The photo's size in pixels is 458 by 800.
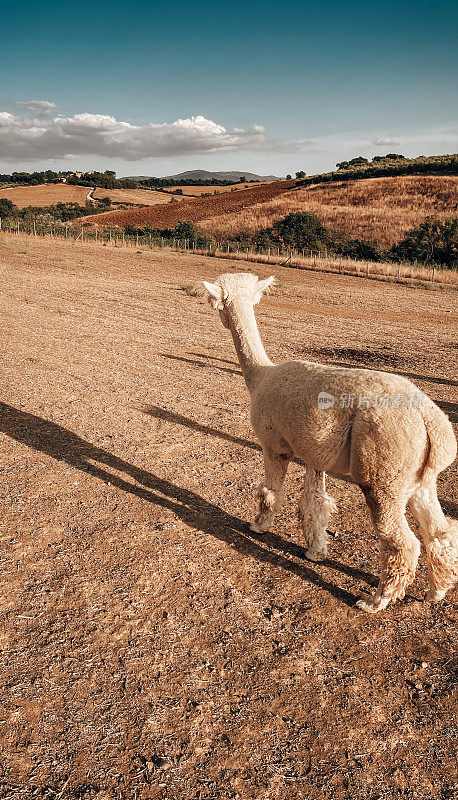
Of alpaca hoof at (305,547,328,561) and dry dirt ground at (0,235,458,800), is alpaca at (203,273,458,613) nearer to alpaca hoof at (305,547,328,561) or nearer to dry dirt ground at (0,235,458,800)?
alpaca hoof at (305,547,328,561)

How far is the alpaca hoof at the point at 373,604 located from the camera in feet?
12.7

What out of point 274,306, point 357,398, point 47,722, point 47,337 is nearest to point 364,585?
point 357,398

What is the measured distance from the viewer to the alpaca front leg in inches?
174

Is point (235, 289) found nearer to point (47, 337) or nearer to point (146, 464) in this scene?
point (146, 464)

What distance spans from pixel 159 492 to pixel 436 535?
320 cm

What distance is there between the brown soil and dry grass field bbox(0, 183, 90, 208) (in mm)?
14242

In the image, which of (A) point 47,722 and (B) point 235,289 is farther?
(B) point 235,289

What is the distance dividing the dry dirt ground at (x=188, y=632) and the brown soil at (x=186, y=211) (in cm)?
5724

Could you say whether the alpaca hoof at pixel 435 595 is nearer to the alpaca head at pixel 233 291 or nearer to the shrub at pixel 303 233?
the alpaca head at pixel 233 291

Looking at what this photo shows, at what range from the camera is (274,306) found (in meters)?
20.4

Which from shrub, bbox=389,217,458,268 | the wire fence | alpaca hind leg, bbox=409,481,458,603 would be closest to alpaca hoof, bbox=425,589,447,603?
alpaca hind leg, bbox=409,481,458,603

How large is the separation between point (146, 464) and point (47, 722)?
3624 millimetres

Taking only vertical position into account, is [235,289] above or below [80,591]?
above

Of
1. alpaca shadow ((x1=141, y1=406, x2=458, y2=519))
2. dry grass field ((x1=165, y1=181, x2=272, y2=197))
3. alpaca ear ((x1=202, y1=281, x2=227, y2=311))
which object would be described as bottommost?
alpaca shadow ((x1=141, y1=406, x2=458, y2=519))
